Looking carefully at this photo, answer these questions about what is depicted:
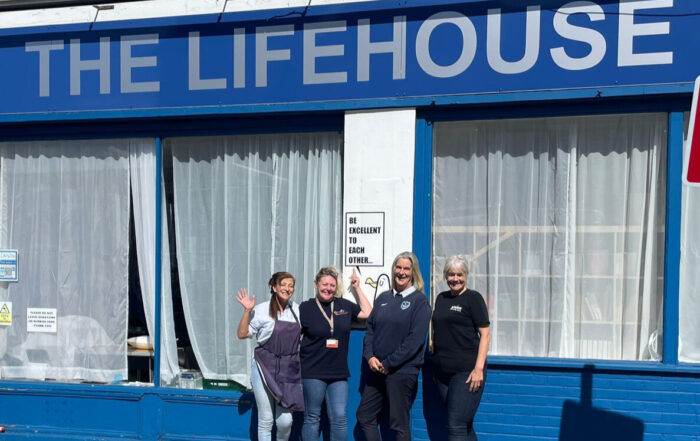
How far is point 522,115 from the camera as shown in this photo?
682cm

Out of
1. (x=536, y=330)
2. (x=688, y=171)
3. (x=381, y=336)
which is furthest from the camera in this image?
(x=536, y=330)

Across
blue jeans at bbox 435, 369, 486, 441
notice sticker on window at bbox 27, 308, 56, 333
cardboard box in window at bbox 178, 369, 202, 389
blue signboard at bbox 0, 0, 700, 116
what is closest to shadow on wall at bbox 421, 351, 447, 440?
blue jeans at bbox 435, 369, 486, 441

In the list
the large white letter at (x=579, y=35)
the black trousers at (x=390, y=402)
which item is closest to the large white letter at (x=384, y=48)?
the large white letter at (x=579, y=35)

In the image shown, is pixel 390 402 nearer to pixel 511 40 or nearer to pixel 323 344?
pixel 323 344

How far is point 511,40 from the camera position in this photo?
670cm

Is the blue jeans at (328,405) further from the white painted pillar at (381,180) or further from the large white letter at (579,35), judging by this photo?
the large white letter at (579,35)

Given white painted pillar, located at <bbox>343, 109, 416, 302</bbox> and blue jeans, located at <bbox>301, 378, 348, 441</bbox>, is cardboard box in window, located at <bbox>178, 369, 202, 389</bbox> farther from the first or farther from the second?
white painted pillar, located at <bbox>343, 109, 416, 302</bbox>

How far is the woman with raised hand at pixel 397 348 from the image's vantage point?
633 cm

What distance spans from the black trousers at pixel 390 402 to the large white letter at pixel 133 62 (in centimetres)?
323

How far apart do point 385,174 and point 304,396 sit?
6.24 feet

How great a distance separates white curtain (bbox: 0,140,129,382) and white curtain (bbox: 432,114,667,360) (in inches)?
117

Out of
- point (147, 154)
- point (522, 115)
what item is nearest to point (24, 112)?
point (147, 154)

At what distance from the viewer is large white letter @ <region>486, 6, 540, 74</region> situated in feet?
21.8

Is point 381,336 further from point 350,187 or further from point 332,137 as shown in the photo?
point 332,137
